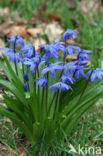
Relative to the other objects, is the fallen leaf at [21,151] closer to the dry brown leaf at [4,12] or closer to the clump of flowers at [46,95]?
the clump of flowers at [46,95]

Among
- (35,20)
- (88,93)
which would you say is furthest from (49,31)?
(88,93)

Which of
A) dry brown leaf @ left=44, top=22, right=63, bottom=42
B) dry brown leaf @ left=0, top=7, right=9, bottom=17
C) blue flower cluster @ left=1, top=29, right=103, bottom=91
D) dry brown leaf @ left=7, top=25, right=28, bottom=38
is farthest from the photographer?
dry brown leaf @ left=0, top=7, right=9, bottom=17

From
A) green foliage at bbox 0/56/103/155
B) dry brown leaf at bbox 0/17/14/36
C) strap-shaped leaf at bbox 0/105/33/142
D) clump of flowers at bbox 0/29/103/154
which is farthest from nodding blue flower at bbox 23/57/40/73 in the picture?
dry brown leaf at bbox 0/17/14/36

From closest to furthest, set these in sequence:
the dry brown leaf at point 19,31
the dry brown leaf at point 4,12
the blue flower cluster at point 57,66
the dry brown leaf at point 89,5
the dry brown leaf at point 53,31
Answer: the blue flower cluster at point 57,66 → the dry brown leaf at point 19,31 → the dry brown leaf at point 53,31 → the dry brown leaf at point 4,12 → the dry brown leaf at point 89,5

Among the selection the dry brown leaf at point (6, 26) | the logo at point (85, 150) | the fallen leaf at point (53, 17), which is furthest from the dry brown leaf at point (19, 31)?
the logo at point (85, 150)

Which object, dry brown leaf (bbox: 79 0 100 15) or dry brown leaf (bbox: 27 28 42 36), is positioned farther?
dry brown leaf (bbox: 79 0 100 15)

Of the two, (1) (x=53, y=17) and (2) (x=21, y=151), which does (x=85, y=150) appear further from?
(1) (x=53, y=17)

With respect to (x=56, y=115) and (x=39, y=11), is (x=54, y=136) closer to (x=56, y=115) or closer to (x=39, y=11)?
(x=56, y=115)

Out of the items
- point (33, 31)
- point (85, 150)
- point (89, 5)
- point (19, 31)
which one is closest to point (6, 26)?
point (19, 31)

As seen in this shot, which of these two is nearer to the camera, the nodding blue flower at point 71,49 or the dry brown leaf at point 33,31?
the nodding blue flower at point 71,49

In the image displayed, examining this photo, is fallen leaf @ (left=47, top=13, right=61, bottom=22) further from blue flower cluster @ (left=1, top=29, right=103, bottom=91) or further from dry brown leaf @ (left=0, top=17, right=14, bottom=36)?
blue flower cluster @ (left=1, top=29, right=103, bottom=91)

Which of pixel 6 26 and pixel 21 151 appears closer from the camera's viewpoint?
pixel 21 151
